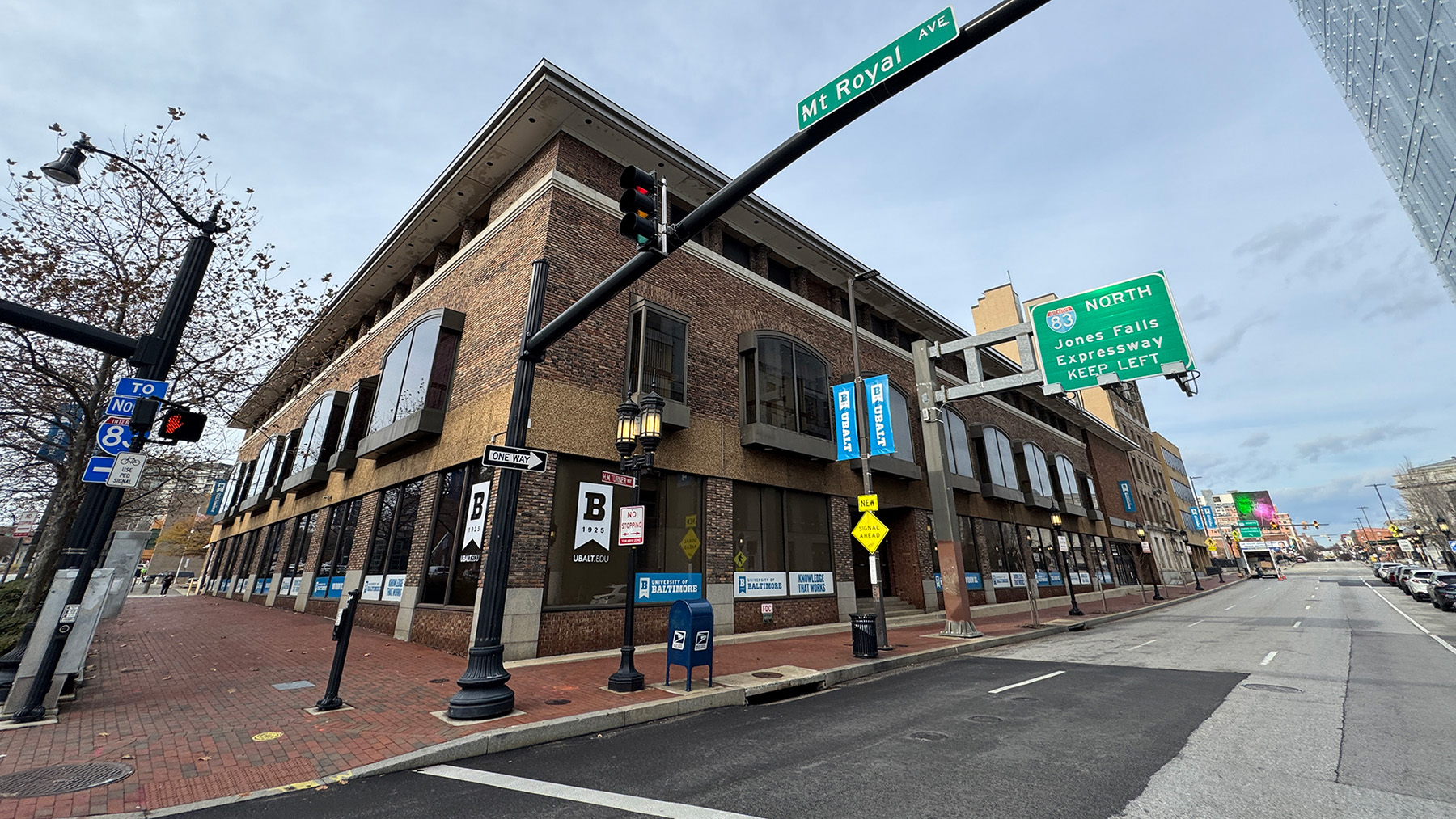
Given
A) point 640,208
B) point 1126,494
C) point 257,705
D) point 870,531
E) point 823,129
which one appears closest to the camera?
point 823,129

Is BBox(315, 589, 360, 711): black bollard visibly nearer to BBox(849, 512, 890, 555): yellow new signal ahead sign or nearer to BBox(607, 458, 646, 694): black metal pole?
BBox(607, 458, 646, 694): black metal pole

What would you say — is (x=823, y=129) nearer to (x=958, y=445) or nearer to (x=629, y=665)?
(x=629, y=665)

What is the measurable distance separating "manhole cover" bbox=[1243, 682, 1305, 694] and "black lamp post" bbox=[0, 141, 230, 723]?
1546cm

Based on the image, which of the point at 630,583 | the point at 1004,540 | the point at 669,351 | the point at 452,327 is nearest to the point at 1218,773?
the point at 630,583

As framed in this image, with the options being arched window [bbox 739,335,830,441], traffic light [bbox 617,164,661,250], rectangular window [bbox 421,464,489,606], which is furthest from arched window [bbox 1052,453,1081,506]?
traffic light [bbox 617,164,661,250]

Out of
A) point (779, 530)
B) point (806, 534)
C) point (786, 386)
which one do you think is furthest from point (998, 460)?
point (779, 530)

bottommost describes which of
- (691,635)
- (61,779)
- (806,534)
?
(61,779)

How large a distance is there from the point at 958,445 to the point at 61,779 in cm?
2547

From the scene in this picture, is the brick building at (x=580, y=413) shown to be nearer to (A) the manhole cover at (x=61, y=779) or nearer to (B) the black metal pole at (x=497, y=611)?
(B) the black metal pole at (x=497, y=611)

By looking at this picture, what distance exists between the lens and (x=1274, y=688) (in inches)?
323

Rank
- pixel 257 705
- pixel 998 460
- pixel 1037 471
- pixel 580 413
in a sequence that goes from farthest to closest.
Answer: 1. pixel 1037 471
2. pixel 998 460
3. pixel 580 413
4. pixel 257 705

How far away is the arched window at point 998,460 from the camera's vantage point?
85.0 ft

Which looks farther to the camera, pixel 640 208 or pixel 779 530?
pixel 779 530

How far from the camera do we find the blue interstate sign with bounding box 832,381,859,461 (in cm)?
1659
